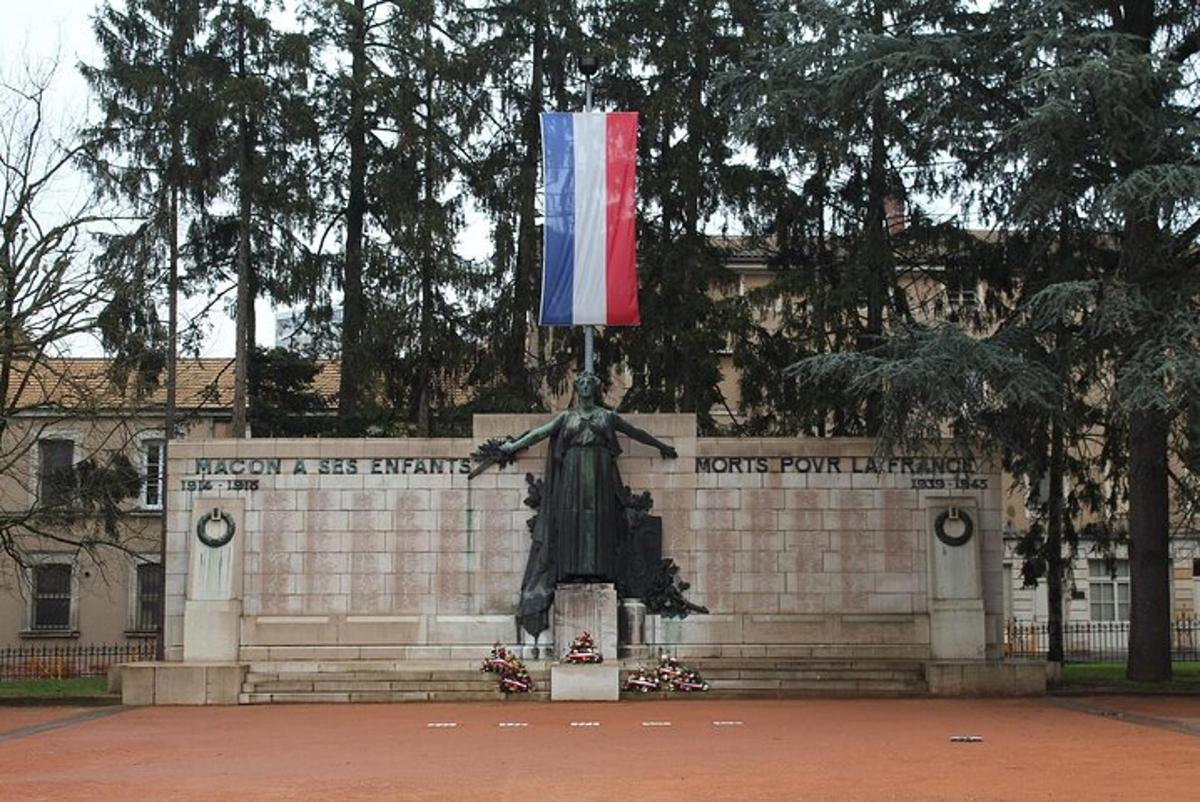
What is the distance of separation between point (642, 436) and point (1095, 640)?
2668 cm

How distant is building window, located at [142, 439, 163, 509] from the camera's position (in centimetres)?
3271

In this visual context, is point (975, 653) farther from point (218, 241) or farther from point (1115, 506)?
point (218, 241)

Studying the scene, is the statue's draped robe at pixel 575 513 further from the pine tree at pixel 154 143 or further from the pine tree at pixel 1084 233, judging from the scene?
the pine tree at pixel 154 143

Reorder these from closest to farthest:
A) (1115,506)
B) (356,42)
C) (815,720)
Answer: (815,720) → (1115,506) → (356,42)

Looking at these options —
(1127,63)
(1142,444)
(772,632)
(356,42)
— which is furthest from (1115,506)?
(356,42)

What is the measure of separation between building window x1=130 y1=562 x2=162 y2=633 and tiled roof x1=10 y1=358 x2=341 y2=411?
5383 mm

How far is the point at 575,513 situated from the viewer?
22.5 meters

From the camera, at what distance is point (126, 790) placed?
12625 mm

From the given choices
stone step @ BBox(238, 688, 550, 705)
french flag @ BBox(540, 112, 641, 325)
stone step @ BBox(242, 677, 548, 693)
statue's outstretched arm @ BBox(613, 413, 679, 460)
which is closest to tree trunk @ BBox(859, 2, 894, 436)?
statue's outstretched arm @ BBox(613, 413, 679, 460)

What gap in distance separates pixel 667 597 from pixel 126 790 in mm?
11531

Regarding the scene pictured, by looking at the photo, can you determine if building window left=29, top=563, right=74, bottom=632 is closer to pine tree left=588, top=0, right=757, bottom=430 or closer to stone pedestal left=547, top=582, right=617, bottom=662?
pine tree left=588, top=0, right=757, bottom=430

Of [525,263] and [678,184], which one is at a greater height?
[678,184]

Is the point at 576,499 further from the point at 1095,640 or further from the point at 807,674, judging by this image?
the point at 1095,640

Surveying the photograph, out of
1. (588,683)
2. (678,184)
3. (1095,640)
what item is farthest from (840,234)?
(1095,640)
